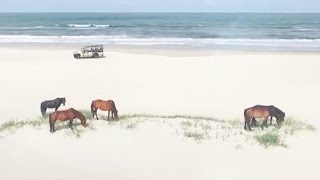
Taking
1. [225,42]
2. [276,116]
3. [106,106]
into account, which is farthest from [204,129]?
[225,42]

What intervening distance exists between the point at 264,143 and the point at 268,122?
1.46 metres

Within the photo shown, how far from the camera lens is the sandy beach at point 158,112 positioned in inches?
301

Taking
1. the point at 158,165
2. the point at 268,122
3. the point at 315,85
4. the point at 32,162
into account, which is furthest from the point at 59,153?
the point at 315,85

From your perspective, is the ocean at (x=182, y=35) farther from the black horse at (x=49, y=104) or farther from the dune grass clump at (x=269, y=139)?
the dune grass clump at (x=269, y=139)

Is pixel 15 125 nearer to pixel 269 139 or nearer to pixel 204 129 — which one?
pixel 204 129

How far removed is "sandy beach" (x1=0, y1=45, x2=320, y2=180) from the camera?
25.0ft

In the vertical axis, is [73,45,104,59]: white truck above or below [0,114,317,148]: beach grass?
above

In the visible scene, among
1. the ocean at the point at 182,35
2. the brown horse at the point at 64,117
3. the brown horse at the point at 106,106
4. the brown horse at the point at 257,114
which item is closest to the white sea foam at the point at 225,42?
the ocean at the point at 182,35

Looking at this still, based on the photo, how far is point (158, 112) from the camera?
11.8 metres

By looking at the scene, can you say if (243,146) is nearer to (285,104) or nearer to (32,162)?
(32,162)

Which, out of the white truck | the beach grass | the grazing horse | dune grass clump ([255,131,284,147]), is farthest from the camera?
the white truck

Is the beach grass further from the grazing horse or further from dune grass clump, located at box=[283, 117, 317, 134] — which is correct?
the grazing horse

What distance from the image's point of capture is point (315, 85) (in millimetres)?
15562

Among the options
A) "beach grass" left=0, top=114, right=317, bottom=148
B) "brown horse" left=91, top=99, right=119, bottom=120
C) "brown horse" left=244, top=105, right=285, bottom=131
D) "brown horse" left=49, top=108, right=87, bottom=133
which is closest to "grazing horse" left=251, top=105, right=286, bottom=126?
"brown horse" left=244, top=105, right=285, bottom=131
